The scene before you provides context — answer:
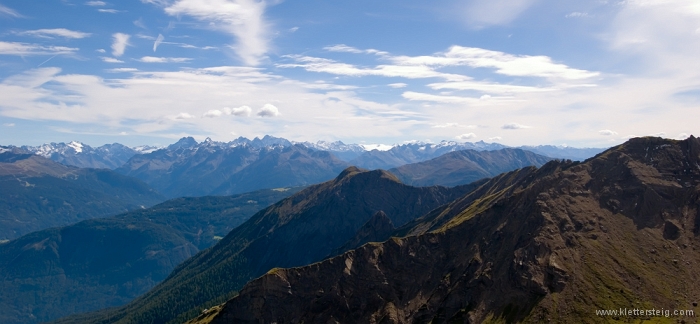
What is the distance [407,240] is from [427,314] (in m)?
34.0

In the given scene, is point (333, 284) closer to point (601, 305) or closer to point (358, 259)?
point (358, 259)

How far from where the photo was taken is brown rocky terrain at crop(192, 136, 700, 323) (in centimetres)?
15988

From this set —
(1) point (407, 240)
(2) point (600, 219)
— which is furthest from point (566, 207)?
(1) point (407, 240)

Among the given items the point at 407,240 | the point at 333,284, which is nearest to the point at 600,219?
the point at 407,240

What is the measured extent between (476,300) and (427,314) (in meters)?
18.8

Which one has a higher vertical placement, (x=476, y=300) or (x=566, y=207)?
(x=566, y=207)

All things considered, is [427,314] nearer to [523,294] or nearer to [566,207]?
[523,294]

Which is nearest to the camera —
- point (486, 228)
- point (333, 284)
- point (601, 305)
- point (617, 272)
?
point (601, 305)

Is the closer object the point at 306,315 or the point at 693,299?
the point at 693,299

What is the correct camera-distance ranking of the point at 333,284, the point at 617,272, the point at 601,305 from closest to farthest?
the point at 601,305
the point at 617,272
the point at 333,284

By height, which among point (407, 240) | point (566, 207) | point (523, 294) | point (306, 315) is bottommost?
point (306, 315)

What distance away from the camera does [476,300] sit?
170375 mm

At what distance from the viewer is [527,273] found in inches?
6447

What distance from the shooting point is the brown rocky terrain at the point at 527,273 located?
159875mm
